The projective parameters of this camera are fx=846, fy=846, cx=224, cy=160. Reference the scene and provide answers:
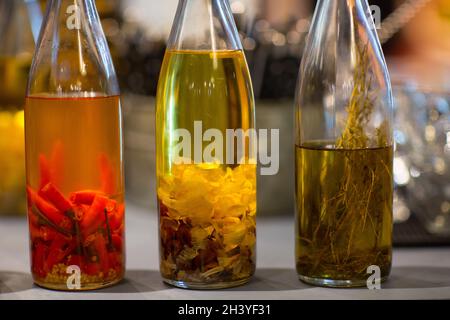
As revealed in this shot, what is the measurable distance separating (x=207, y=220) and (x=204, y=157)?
57 mm

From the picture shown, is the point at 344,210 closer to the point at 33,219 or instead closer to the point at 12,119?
the point at 33,219

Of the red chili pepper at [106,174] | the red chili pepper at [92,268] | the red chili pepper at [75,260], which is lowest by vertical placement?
the red chili pepper at [92,268]

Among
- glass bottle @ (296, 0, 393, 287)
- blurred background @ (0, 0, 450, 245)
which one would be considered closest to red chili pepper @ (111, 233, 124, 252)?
glass bottle @ (296, 0, 393, 287)

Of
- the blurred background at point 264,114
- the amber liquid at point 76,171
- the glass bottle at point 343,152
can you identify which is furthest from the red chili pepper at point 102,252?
the blurred background at point 264,114

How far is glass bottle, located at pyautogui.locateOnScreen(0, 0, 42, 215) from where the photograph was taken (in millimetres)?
1095

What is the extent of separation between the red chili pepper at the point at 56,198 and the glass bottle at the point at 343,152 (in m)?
0.21

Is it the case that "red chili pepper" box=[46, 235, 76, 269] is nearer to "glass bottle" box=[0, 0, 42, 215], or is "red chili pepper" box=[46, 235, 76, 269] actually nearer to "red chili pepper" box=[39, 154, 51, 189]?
"red chili pepper" box=[39, 154, 51, 189]

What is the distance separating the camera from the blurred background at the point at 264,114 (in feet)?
3.22

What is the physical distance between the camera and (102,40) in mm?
790

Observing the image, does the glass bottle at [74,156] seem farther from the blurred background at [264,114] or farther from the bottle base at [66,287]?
the blurred background at [264,114]

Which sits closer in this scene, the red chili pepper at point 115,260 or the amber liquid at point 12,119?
the red chili pepper at point 115,260

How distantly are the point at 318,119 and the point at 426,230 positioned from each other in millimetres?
276

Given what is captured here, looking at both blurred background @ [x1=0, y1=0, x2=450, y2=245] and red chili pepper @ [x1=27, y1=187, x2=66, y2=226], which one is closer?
red chili pepper @ [x1=27, y1=187, x2=66, y2=226]

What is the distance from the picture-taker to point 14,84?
110cm
